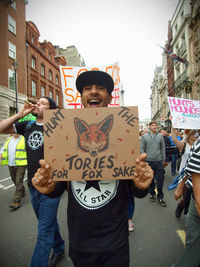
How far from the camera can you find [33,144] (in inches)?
81.0

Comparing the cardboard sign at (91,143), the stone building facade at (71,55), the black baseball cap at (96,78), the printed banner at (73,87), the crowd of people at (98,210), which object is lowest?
the crowd of people at (98,210)

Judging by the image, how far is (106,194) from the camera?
120 centimetres

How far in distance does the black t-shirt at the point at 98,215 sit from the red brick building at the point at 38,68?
22037 mm

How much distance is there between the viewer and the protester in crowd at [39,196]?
1801mm

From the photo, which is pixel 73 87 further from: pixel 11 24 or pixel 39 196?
pixel 11 24

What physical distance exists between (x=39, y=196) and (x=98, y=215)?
3.78ft

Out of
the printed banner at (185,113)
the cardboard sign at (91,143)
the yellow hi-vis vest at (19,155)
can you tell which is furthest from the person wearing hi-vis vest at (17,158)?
the printed banner at (185,113)

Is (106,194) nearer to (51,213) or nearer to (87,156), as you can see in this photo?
(87,156)

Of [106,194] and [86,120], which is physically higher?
[86,120]

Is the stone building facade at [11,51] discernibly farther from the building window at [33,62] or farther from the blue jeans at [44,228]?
the blue jeans at [44,228]

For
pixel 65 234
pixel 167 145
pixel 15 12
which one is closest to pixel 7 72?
pixel 15 12

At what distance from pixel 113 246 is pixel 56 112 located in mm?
995

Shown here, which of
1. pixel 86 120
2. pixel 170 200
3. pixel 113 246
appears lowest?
pixel 170 200

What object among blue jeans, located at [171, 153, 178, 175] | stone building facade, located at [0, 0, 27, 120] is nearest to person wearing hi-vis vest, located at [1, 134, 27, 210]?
blue jeans, located at [171, 153, 178, 175]
